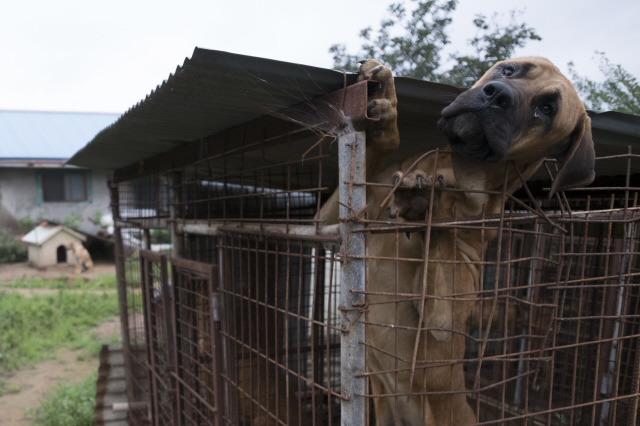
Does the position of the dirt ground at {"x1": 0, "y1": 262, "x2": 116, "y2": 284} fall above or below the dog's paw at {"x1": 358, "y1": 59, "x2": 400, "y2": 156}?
below

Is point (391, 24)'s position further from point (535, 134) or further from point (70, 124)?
point (70, 124)

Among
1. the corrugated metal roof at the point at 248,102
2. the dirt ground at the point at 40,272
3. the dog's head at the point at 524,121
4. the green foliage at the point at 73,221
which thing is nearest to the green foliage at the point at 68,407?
the corrugated metal roof at the point at 248,102

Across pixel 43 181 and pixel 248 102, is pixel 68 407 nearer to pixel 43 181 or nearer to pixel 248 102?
pixel 248 102

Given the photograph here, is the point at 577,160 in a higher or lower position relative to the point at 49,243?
higher

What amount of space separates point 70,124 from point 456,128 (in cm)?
2024

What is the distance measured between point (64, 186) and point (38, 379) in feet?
32.9

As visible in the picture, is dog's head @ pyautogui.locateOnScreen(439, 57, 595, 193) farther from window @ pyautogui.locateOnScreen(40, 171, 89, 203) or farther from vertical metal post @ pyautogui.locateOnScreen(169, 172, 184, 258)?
window @ pyautogui.locateOnScreen(40, 171, 89, 203)

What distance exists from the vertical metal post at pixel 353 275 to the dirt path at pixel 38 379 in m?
6.25

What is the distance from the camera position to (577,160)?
1.99 meters

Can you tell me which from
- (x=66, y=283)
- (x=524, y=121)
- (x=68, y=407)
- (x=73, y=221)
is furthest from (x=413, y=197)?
(x=73, y=221)

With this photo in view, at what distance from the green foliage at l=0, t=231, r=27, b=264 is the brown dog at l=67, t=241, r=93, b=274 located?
6.30ft

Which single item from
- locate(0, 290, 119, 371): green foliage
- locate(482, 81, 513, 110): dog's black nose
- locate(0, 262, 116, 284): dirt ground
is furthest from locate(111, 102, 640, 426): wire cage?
locate(0, 262, 116, 284): dirt ground

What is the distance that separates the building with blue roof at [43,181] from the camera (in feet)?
49.7

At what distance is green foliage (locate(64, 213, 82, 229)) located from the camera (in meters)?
15.5
